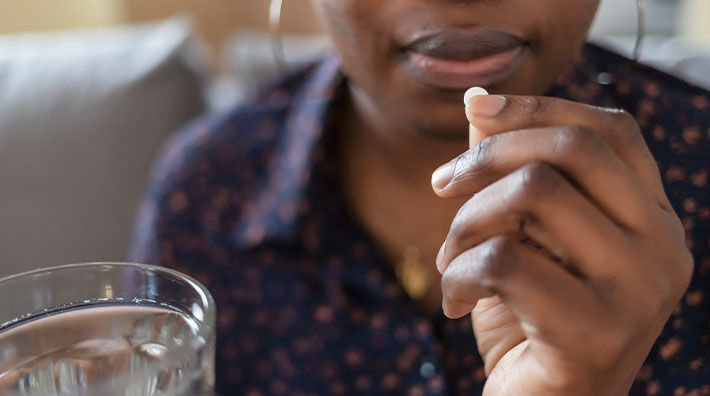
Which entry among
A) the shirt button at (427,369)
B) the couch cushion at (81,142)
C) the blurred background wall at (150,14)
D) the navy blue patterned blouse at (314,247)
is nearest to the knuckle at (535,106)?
the navy blue patterned blouse at (314,247)

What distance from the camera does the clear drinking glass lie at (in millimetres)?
394

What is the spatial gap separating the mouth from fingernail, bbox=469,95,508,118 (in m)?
0.14

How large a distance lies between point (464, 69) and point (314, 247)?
0.36 m

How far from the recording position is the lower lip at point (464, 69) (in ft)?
1.93

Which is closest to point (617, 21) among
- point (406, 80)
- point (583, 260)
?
point (406, 80)

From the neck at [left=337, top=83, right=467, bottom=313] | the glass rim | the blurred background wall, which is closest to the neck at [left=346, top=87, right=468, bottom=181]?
the neck at [left=337, top=83, right=467, bottom=313]

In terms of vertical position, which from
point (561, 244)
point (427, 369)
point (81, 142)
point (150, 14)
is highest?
point (561, 244)

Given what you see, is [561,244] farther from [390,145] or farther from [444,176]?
[390,145]

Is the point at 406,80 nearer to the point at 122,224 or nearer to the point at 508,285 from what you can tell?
the point at 508,285

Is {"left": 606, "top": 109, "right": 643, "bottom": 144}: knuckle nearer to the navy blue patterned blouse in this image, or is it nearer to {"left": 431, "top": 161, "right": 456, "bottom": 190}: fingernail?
{"left": 431, "top": 161, "right": 456, "bottom": 190}: fingernail

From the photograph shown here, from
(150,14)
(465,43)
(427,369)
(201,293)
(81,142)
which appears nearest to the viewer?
(201,293)

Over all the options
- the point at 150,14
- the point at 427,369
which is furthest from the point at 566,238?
the point at 150,14

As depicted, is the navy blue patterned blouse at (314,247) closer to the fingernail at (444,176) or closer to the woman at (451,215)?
the woman at (451,215)

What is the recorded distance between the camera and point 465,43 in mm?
573
